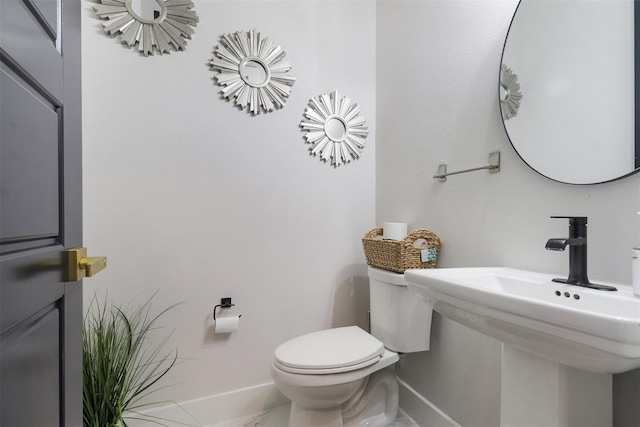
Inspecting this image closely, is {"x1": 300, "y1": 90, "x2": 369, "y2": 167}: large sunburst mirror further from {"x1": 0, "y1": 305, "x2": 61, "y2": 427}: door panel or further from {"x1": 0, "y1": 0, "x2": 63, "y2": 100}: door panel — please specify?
{"x1": 0, "y1": 305, "x2": 61, "y2": 427}: door panel

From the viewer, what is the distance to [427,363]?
58.4 inches

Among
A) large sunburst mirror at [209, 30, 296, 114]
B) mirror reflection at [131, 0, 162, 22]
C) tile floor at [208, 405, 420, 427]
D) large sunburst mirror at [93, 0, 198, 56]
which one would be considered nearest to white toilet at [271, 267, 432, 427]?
tile floor at [208, 405, 420, 427]

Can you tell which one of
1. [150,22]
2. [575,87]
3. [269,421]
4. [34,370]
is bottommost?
[269,421]

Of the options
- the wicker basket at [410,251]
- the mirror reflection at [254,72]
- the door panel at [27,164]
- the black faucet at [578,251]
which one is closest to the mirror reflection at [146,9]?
the mirror reflection at [254,72]

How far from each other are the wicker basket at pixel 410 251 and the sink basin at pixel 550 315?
1.30 ft

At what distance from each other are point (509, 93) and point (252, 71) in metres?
1.23

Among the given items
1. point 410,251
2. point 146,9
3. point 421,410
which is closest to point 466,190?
point 410,251

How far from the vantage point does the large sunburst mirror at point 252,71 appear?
1528mm

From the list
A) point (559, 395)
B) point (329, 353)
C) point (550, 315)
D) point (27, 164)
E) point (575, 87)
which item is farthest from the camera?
point (329, 353)

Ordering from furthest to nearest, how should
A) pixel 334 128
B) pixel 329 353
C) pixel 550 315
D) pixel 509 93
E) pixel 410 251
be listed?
1. pixel 334 128
2. pixel 410 251
3. pixel 329 353
4. pixel 509 93
5. pixel 550 315

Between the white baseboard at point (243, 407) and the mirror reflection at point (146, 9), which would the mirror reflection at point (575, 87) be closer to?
the white baseboard at point (243, 407)

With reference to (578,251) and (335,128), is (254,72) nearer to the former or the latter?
(335,128)

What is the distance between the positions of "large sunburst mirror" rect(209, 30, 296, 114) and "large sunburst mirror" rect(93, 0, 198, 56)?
178 mm

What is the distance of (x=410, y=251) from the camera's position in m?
1.36
